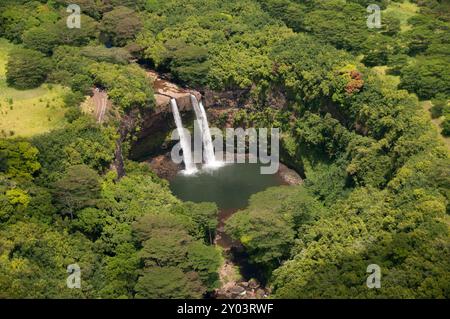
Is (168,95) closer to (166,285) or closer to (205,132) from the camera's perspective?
(205,132)

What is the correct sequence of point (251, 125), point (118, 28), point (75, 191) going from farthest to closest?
point (118, 28) < point (251, 125) < point (75, 191)

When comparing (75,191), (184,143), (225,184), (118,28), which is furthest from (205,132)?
(75,191)

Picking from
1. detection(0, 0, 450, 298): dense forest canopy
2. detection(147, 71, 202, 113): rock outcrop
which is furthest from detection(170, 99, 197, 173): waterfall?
detection(0, 0, 450, 298): dense forest canopy

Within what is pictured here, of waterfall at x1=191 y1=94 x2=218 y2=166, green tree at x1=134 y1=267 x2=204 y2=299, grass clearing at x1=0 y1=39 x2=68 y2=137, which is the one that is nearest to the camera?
green tree at x1=134 y1=267 x2=204 y2=299

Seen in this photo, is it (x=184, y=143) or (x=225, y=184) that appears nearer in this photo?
(x=225, y=184)

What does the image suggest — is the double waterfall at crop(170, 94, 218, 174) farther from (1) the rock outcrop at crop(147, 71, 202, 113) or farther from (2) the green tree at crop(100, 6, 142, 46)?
(2) the green tree at crop(100, 6, 142, 46)

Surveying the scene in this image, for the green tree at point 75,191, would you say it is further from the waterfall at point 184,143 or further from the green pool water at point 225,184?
the waterfall at point 184,143
